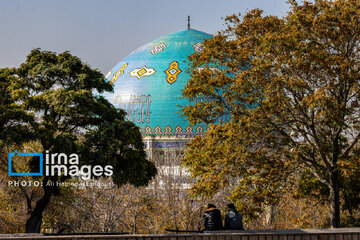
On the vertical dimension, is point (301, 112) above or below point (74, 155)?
above

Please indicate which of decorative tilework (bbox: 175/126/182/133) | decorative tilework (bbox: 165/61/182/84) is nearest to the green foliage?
decorative tilework (bbox: 175/126/182/133)

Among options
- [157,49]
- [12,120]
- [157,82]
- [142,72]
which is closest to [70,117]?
[12,120]

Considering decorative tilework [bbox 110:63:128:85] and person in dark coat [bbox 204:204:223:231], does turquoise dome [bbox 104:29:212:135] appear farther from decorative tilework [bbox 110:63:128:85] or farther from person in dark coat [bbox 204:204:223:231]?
person in dark coat [bbox 204:204:223:231]

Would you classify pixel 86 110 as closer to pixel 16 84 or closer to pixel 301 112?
pixel 16 84

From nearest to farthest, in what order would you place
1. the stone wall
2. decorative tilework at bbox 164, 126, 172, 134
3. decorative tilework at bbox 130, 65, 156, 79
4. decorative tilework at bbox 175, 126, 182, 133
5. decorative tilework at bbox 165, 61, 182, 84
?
the stone wall, decorative tilework at bbox 175, 126, 182, 133, decorative tilework at bbox 164, 126, 172, 134, decorative tilework at bbox 165, 61, 182, 84, decorative tilework at bbox 130, 65, 156, 79

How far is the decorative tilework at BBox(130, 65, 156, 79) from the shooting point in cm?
4809

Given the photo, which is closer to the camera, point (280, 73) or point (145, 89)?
point (280, 73)

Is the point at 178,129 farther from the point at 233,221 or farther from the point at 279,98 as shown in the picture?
the point at 233,221

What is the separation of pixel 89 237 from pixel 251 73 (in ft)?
22.6

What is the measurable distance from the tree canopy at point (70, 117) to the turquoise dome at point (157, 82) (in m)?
26.3

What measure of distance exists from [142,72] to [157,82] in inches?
97.0

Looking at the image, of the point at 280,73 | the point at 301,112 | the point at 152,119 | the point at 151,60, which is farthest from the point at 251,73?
the point at 151,60

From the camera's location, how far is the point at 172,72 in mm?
47344

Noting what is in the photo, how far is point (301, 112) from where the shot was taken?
15.0 m
